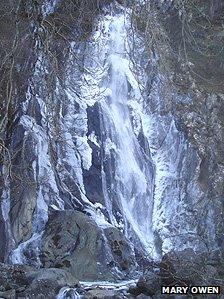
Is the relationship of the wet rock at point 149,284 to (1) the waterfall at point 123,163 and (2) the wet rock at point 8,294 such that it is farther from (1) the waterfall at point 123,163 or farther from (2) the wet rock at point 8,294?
(1) the waterfall at point 123,163

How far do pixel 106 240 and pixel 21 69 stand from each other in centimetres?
421

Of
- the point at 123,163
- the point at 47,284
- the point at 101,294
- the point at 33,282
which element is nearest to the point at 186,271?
the point at 101,294

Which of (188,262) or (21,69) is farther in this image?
(188,262)

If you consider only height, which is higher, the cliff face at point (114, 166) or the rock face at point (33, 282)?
the cliff face at point (114, 166)

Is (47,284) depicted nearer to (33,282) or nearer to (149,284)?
(33,282)

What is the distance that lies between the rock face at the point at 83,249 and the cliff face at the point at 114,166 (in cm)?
2

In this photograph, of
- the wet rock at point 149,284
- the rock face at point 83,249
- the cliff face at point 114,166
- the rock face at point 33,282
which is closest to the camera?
the rock face at point 33,282

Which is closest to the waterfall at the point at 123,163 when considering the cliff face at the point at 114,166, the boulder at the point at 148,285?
the cliff face at the point at 114,166

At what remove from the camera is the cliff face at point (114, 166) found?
32.2 ft

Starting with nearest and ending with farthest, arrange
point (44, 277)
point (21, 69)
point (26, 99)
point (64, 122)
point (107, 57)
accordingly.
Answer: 1. point (21, 69)
2. point (44, 277)
3. point (26, 99)
4. point (64, 122)
5. point (107, 57)

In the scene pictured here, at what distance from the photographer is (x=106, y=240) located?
10.1 meters

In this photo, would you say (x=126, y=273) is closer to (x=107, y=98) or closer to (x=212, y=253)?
(x=212, y=253)

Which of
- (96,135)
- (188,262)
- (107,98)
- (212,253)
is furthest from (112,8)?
(188,262)

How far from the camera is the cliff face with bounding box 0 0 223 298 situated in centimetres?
980
